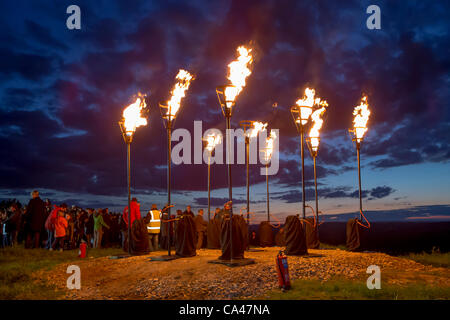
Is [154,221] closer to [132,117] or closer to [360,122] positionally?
[132,117]

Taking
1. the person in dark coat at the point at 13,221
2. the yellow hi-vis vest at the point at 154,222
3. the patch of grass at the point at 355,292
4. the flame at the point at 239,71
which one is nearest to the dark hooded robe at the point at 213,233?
the yellow hi-vis vest at the point at 154,222

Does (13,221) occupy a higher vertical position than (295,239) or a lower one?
higher

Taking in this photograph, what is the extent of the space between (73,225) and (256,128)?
10.8 m

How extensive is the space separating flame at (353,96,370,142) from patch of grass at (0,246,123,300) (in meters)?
12.6

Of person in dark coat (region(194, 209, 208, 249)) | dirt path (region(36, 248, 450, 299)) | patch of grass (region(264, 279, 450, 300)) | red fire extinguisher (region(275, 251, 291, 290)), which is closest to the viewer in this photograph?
patch of grass (region(264, 279, 450, 300))

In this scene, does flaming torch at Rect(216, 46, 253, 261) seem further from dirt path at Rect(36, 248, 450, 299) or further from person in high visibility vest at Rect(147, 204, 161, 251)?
person in high visibility vest at Rect(147, 204, 161, 251)

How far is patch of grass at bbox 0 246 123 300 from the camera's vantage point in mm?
9137

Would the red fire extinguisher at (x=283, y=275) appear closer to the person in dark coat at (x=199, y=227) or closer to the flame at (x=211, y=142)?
the person in dark coat at (x=199, y=227)

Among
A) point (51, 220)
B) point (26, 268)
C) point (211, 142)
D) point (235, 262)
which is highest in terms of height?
point (211, 142)

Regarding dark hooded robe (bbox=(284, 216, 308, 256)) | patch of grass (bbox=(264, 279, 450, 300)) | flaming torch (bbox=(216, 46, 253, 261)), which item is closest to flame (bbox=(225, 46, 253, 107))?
flaming torch (bbox=(216, 46, 253, 261))

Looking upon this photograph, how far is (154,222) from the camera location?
16.3 meters

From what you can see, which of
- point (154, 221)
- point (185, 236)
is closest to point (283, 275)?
point (185, 236)

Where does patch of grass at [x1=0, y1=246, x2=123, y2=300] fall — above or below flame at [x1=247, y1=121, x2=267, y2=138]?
below
